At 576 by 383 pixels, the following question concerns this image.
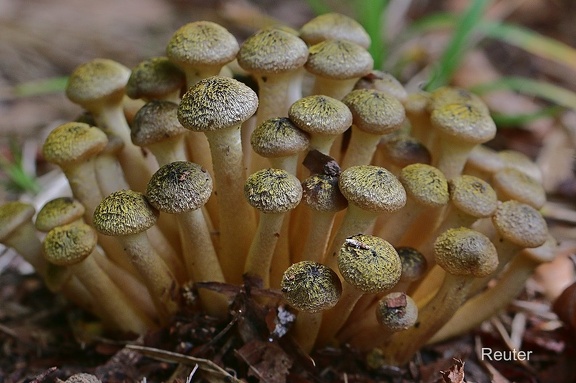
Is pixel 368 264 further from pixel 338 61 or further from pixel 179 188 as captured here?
pixel 338 61

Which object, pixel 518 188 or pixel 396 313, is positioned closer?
pixel 396 313

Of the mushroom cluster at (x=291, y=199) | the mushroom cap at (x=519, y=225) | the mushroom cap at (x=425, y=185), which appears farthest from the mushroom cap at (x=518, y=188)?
the mushroom cap at (x=425, y=185)

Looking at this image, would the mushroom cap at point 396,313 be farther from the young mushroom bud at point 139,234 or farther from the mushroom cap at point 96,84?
the mushroom cap at point 96,84

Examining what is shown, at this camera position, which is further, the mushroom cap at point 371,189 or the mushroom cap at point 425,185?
the mushroom cap at point 425,185

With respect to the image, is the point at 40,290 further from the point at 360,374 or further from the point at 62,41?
the point at 62,41

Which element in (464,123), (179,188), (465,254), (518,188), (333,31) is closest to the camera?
(179,188)

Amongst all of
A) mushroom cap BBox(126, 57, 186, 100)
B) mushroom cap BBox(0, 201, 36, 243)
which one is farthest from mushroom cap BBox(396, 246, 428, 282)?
mushroom cap BBox(0, 201, 36, 243)

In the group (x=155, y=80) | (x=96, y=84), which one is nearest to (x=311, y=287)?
(x=155, y=80)

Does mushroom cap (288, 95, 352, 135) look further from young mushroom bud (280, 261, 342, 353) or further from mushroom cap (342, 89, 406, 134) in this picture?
young mushroom bud (280, 261, 342, 353)
